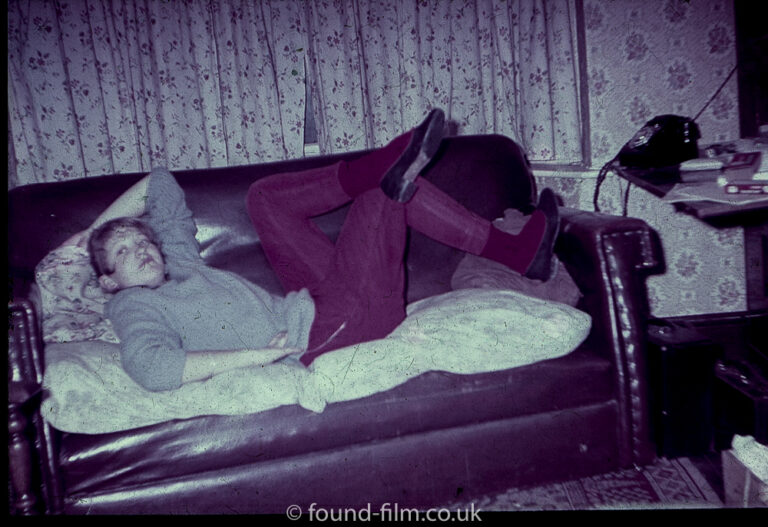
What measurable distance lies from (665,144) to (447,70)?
1.09m

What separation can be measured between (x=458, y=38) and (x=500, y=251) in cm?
142

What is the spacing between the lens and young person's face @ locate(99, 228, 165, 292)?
1.37 m

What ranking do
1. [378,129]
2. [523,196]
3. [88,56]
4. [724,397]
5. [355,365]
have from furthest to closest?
[378,129]
[88,56]
[523,196]
[724,397]
[355,365]

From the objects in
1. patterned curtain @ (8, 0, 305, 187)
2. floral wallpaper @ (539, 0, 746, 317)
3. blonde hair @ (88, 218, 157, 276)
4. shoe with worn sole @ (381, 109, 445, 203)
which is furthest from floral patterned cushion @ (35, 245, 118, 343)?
floral wallpaper @ (539, 0, 746, 317)

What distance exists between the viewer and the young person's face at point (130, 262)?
4.50 ft

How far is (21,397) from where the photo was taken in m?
1.07

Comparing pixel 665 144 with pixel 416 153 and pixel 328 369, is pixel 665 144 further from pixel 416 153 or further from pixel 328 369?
pixel 328 369

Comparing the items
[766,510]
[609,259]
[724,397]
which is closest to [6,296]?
[609,259]

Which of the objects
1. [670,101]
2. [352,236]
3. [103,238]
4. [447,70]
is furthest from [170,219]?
[670,101]

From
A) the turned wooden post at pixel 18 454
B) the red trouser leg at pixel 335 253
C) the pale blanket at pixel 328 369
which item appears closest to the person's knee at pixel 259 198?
the red trouser leg at pixel 335 253

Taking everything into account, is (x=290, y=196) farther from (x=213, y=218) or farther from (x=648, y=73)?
(x=648, y=73)

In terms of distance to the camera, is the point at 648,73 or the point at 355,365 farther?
the point at 648,73

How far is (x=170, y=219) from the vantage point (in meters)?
1.54

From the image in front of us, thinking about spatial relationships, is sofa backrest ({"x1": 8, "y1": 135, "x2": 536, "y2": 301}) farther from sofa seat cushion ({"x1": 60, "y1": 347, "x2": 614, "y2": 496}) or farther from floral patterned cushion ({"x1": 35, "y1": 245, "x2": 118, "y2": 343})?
sofa seat cushion ({"x1": 60, "y1": 347, "x2": 614, "y2": 496})
